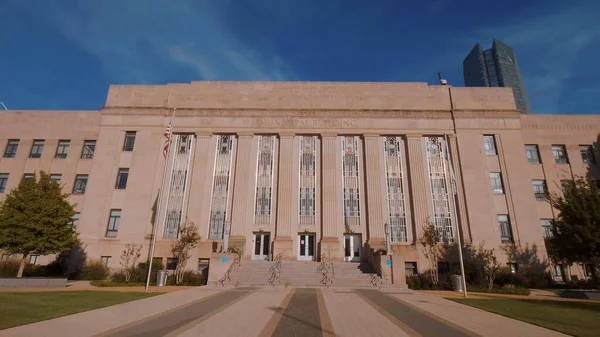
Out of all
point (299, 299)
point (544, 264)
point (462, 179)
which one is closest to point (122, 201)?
point (299, 299)

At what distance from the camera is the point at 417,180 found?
29359mm

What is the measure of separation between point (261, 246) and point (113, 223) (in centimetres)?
1415

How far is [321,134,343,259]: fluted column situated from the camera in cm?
2744

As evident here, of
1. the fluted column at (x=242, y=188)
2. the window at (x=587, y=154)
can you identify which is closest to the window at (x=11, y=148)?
the fluted column at (x=242, y=188)

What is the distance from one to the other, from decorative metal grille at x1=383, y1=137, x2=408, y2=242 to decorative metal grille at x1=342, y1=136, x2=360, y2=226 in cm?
299

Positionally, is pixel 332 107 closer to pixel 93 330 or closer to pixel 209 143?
pixel 209 143

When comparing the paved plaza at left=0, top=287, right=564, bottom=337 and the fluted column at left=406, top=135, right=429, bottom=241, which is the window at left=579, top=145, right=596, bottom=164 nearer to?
the fluted column at left=406, top=135, right=429, bottom=241

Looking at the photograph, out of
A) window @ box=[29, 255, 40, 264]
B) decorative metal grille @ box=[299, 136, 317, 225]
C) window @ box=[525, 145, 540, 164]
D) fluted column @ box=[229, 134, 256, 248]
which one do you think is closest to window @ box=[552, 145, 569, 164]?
window @ box=[525, 145, 540, 164]

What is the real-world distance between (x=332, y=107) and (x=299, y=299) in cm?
2175

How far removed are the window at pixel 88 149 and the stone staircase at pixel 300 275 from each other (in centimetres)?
2055

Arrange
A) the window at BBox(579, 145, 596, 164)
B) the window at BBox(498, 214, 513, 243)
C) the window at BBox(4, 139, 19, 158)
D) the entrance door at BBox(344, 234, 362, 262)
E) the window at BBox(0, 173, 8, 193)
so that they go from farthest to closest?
the window at BBox(4, 139, 19, 158) < the window at BBox(0, 173, 8, 193) < the window at BBox(579, 145, 596, 164) < the entrance door at BBox(344, 234, 362, 262) < the window at BBox(498, 214, 513, 243)

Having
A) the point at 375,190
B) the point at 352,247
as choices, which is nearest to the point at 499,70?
the point at 375,190

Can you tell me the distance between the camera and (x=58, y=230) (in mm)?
21047

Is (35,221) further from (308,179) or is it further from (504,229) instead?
(504,229)
